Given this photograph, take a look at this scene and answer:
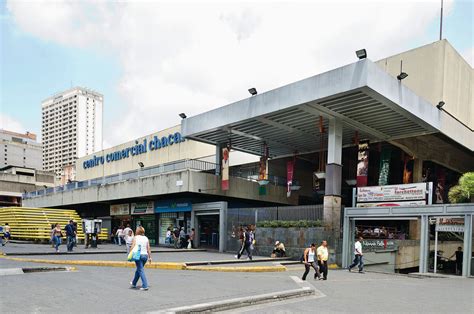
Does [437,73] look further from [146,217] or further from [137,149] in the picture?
[137,149]

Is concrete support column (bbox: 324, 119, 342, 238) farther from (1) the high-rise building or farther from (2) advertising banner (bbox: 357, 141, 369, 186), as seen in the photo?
(1) the high-rise building

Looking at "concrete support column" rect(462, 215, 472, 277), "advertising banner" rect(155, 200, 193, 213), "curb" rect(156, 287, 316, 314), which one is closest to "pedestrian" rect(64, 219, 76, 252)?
"advertising banner" rect(155, 200, 193, 213)

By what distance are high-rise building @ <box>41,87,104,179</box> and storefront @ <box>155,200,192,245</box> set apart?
10843 cm

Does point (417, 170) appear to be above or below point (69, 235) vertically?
above

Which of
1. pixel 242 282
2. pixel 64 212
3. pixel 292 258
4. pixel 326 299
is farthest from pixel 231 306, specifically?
pixel 64 212

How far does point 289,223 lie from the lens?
862 inches

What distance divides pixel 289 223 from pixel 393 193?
5542mm

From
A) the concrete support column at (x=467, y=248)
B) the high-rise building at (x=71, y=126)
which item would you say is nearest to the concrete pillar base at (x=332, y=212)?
the concrete support column at (x=467, y=248)

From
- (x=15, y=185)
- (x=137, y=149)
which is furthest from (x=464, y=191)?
(x=15, y=185)

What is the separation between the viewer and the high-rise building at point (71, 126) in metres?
136

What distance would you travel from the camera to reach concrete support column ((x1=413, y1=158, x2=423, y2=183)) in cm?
2689

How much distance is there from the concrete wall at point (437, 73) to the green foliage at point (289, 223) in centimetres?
1136

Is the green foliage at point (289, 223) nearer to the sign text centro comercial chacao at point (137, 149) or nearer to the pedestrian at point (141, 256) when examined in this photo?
the pedestrian at point (141, 256)

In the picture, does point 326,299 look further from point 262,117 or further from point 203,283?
point 262,117
